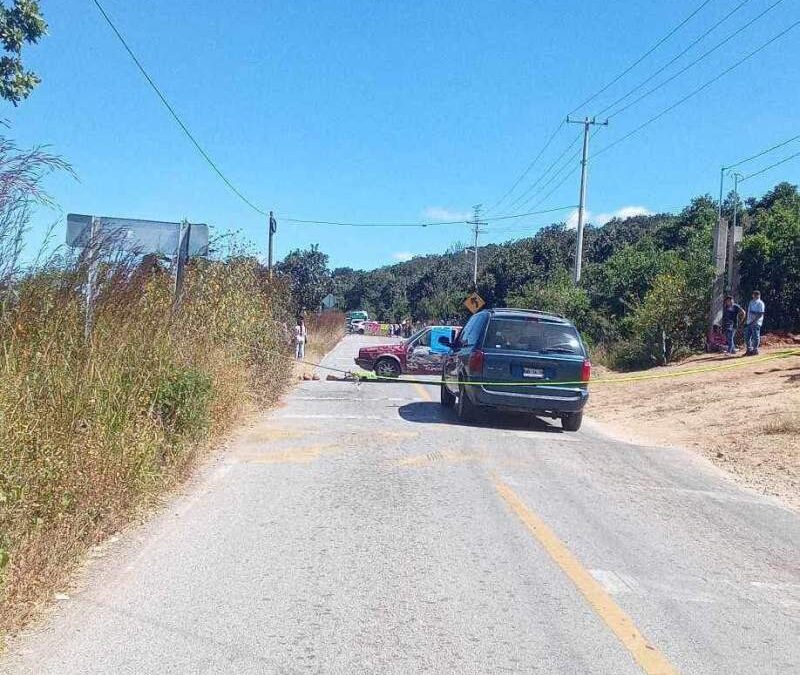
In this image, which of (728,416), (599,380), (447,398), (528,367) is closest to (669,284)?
(599,380)

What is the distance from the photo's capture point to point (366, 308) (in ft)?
438

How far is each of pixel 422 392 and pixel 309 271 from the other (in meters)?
20.4

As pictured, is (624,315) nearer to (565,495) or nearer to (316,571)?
(565,495)

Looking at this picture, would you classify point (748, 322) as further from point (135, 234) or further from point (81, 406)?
point (81, 406)

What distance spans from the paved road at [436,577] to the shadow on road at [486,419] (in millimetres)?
3921

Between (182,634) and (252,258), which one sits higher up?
(252,258)

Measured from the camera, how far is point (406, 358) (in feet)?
79.8

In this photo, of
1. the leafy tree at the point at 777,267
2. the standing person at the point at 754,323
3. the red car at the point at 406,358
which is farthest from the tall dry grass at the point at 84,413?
the leafy tree at the point at 777,267

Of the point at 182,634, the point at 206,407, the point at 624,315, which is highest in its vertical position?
the point at 624,315

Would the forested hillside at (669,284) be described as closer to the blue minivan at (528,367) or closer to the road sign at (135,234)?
the blue minivan at (528,367)

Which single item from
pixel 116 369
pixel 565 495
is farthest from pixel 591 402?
pixel 116 369

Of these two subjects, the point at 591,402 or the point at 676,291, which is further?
the point at 676,291

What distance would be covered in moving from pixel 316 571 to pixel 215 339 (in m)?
8.56

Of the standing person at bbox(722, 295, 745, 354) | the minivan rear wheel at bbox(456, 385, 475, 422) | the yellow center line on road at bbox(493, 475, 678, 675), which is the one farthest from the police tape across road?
the yellow center line on road at bbox(493, 475, 678, 675)
